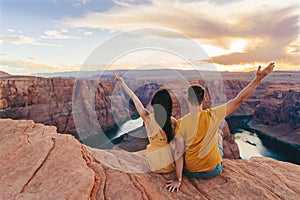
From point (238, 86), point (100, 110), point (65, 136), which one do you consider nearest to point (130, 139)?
point (100, 110)

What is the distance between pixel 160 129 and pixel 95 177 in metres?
1.26

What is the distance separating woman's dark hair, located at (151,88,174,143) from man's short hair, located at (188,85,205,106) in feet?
1.08

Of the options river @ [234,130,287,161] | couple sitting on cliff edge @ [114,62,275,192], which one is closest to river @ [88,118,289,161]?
river @ [234,130,287,161]

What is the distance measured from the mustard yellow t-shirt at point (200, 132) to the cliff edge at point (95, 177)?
545mm

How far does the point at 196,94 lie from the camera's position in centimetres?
372

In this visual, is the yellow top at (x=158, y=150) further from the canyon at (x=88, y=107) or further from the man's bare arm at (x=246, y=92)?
the canyon at (x=88, y=107)

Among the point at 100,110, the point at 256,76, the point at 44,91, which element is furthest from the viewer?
the point at 100,110

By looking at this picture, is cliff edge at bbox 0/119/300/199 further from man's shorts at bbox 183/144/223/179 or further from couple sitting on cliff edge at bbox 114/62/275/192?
couple sitting on cliff edge at bbox 114/62/275/192

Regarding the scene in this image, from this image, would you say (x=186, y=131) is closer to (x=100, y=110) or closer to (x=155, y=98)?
(x=155, y=98)

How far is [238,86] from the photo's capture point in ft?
308

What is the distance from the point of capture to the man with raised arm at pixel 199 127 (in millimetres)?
3701

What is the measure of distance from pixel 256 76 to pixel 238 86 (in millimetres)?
96075

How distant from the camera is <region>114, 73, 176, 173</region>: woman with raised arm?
3758 mm

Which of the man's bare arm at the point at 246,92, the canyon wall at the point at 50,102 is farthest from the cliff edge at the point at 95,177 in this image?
the canyon wall at the point at 50,102
